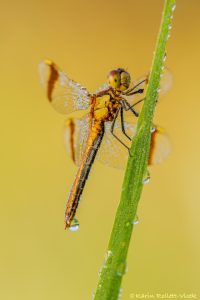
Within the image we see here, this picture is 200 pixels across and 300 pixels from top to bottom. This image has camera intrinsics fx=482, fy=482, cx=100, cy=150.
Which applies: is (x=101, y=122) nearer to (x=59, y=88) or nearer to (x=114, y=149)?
(x=114, y=149)

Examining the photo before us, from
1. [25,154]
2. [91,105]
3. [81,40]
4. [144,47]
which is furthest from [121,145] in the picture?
[81,40]

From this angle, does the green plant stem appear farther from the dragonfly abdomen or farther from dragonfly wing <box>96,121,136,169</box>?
dragonfly wing <box>96,121,136,169</box>

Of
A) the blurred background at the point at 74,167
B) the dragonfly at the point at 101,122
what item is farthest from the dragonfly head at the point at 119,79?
the blurred background at the point at 74,167

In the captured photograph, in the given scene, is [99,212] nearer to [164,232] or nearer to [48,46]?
[164,232]

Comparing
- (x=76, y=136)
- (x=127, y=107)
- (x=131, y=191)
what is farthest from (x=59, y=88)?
(x=131, y=191)

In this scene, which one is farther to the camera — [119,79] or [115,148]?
[115,148]

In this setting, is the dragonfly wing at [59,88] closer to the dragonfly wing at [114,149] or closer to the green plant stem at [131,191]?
the dragonfly wing at [114,149]
